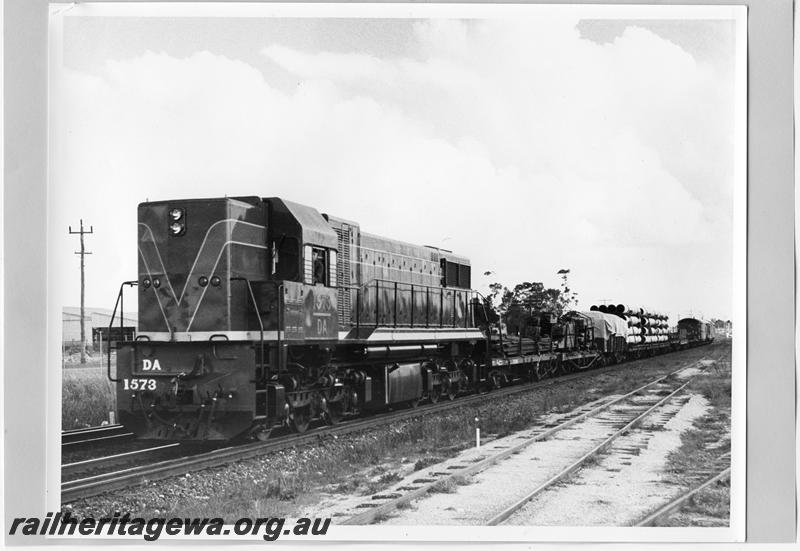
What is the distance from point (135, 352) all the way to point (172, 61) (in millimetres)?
3354

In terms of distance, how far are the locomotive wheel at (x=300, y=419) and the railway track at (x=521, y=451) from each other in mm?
2044

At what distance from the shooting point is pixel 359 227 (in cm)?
1065

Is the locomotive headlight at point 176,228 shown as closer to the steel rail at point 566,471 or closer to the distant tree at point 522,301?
the distant tree at point 522,301

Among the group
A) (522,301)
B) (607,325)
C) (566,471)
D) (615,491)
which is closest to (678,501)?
(615,491)

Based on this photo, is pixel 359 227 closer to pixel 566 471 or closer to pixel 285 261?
pixel 285 261

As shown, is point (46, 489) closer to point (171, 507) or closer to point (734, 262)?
point (171, 507)

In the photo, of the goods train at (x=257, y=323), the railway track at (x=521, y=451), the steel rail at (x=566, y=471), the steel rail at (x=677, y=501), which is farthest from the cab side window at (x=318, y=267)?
the steel rail at (x=677, y=501)

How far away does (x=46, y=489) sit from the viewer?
8.33m

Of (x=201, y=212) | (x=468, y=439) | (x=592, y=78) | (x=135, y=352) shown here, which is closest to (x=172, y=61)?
(x=201, y=212)

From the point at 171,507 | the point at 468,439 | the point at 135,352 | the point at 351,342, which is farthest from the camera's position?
the point at 351,342

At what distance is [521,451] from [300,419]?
2874mm

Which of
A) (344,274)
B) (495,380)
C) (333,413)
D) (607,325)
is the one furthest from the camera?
(607,325)

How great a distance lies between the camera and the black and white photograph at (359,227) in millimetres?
8492

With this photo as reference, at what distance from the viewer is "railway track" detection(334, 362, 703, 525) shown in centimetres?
830
